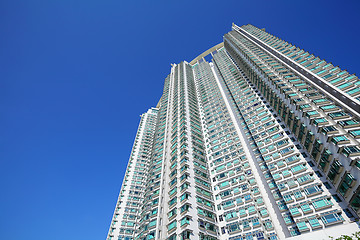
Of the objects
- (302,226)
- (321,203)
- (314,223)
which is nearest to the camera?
(314,223)

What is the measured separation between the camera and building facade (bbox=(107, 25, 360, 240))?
85.7 feet

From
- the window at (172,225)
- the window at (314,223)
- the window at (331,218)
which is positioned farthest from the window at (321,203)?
the window at (172,225)

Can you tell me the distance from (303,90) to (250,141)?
14.3 metres

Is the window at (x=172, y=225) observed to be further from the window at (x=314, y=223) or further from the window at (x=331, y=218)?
the window at (x=331, y=218)

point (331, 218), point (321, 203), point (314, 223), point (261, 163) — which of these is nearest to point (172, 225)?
point (314, 223)

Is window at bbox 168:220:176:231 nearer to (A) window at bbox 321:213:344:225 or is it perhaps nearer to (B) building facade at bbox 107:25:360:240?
(B) building facade at bbox 107:25:360:240

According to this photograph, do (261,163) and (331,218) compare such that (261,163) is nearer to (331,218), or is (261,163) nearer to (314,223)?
(314,223)

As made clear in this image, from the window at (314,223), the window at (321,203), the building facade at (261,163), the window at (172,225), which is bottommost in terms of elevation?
the window at (314,223)

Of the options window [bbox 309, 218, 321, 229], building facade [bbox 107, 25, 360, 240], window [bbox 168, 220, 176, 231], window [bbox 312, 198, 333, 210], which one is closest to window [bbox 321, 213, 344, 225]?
building facade [bbox 107, 25, 360, 240]

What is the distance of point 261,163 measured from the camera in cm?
3809

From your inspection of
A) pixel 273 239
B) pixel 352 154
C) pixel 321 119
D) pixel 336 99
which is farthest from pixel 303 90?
pixel 273 239

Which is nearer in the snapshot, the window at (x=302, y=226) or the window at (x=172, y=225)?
the window at (x=302, y=226)

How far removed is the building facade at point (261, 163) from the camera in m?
26.1

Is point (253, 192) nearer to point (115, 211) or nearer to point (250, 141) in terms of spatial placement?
point (250, 141)
